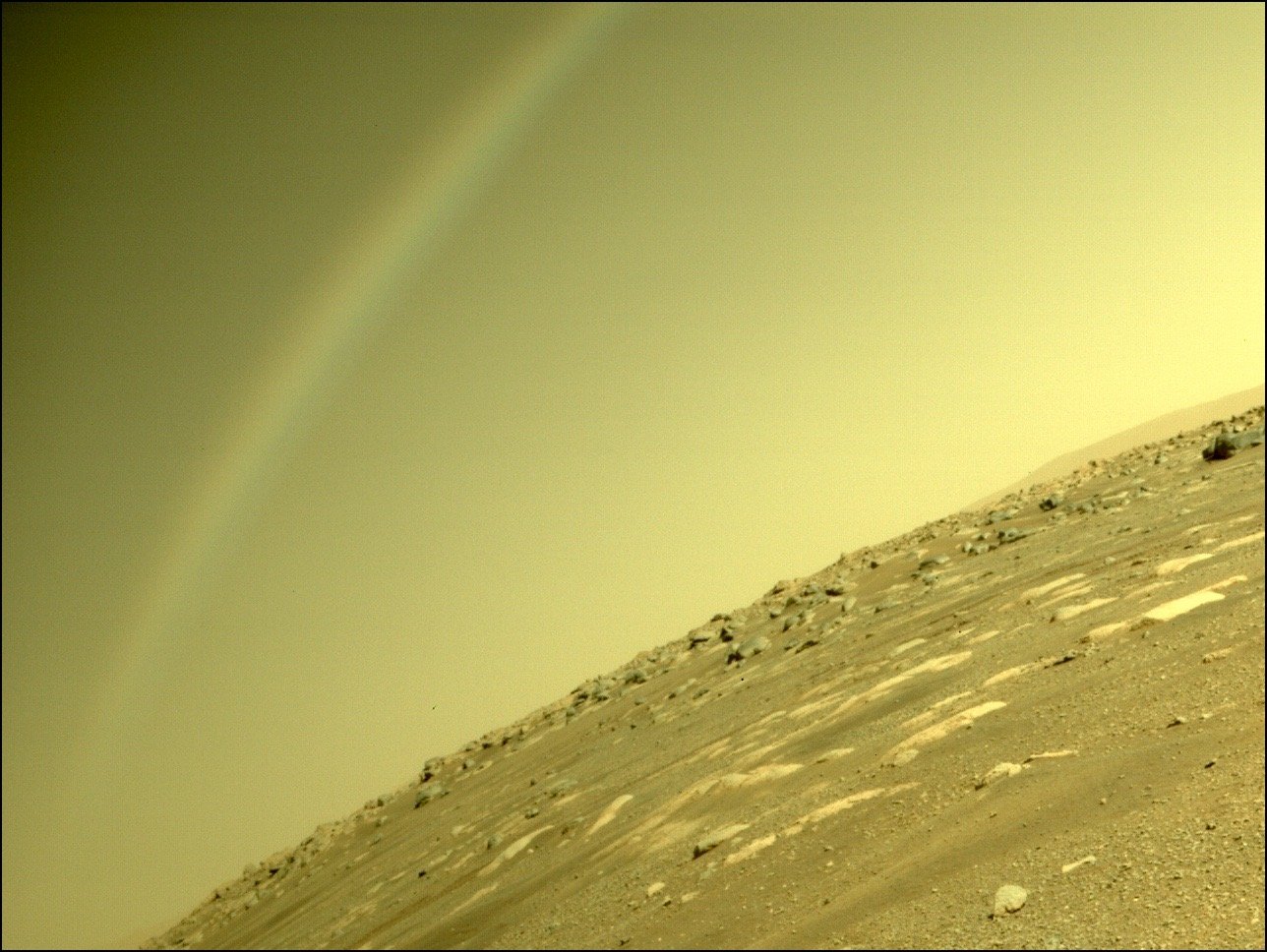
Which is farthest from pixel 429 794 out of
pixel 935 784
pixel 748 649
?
pixel 935 784

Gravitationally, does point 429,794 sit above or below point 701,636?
below

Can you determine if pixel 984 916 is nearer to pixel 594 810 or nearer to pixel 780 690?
pixel 594 810

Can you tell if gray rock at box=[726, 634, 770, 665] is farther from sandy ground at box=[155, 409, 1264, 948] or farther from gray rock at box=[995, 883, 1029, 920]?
gray rock at box=[995, 883, 1029, 920]

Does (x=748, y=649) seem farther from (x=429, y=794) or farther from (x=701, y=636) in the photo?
(x=429, y=794)

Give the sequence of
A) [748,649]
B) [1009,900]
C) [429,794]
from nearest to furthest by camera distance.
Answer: [1009,900], [748,649], [429,794]

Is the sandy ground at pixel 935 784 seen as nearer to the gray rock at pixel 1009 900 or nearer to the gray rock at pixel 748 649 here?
the gray rock at pixel 1009 900

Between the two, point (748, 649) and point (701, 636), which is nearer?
point (748, 649)

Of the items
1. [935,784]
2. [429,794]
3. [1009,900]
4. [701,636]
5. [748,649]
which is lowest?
[1009,900]
